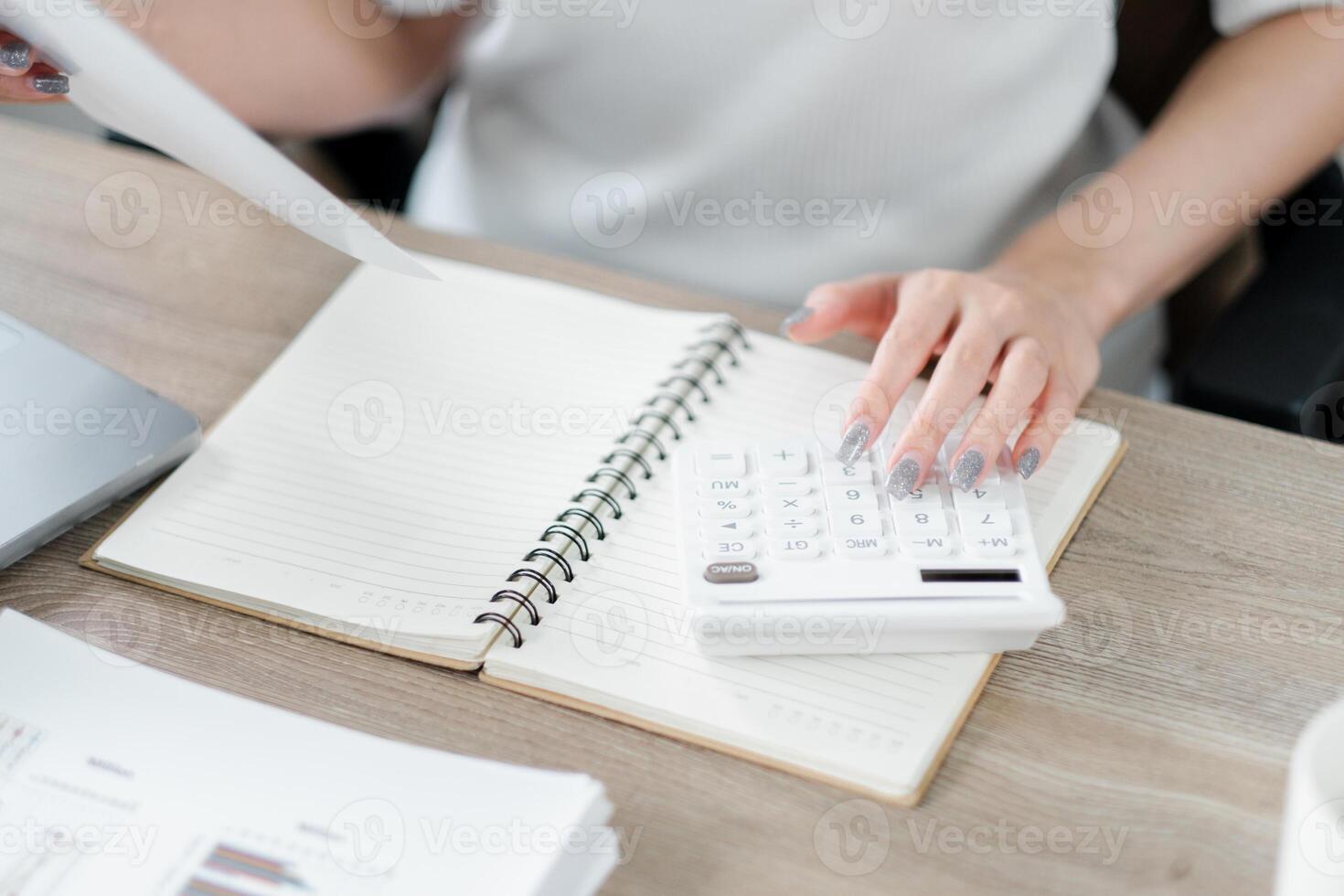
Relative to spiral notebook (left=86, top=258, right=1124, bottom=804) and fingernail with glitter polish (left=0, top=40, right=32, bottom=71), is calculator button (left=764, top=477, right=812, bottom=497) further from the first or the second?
fingernail with glitter polish (left=0, top=40, right=32, bottom=71)

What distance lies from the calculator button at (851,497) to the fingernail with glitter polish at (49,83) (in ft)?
1.44

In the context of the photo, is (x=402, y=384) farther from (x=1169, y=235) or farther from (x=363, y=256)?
(x=1169, y=235)

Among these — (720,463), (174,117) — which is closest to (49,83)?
(174,117)

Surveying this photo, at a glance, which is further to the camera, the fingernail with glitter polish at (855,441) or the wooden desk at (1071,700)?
the fingernail with glitter polish at (855,441)

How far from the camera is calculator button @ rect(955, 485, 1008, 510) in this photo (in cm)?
51

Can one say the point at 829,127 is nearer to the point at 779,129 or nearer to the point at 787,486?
the point at 779,129

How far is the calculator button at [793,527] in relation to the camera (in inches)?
19.7

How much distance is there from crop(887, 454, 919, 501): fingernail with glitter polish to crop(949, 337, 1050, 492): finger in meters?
0.02

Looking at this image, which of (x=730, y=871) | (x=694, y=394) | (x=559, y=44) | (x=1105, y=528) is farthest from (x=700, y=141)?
(x=730, y=871)

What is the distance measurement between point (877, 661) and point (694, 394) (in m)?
0.20

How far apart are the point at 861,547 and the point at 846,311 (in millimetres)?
178

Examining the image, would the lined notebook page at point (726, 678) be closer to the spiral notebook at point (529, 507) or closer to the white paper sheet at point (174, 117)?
the spiral notebook at point (529, 507)

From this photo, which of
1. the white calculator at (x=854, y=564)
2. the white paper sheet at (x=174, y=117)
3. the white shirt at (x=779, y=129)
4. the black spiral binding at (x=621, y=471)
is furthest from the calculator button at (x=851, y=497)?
the white shirt at (x=779, y=129)

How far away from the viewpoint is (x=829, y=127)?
2.71 feet
